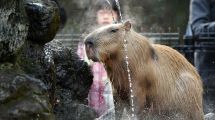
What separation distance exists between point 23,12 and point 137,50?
128cm

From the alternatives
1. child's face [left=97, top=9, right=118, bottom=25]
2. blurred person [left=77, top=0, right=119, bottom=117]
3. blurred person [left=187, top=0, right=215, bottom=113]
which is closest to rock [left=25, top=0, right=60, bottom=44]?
blurred person [left=77, top=0, right=119, bottom=117]

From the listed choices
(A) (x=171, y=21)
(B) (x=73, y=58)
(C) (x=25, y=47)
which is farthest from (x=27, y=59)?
(A) (x=171, y=21)

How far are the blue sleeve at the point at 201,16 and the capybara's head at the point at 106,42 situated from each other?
3116 mm

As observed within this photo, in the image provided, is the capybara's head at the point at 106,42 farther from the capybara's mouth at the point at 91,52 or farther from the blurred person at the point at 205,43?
the blurred person at the point at 205,43

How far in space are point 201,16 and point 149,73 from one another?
10.4 ft

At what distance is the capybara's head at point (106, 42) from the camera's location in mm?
6785

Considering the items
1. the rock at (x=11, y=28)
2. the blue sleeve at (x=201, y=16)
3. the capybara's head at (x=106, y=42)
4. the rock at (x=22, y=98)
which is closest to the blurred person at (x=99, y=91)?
the capybara's head at (x=106, y=42)

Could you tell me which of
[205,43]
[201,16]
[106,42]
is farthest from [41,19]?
[205,43]

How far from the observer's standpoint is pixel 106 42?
6848 mm

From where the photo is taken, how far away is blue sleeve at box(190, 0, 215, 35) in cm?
990

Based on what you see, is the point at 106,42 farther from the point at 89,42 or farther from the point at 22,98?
the point at 22,98

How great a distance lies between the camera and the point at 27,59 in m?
6.43

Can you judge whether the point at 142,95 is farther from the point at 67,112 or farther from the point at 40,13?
the point at 40,13

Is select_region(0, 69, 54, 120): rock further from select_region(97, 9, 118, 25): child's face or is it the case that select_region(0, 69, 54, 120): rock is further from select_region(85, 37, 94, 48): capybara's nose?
select_region(97, 9, 118, 25): child's face
